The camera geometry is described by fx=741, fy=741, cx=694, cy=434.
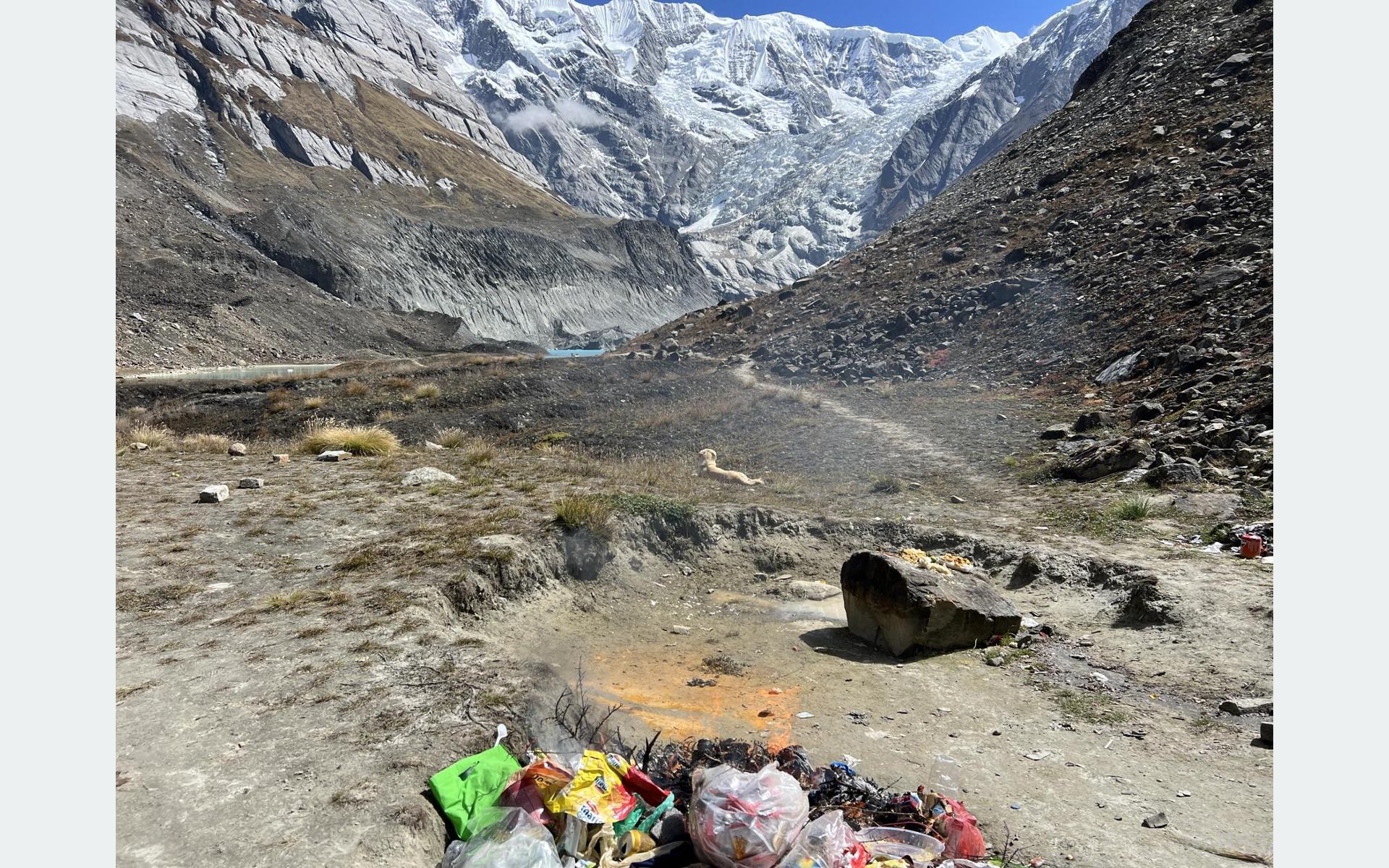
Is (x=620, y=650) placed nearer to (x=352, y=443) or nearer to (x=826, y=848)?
(x=826, y=848)

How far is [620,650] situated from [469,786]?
→ 10.6 ft

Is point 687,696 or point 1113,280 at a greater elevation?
point 1113,280

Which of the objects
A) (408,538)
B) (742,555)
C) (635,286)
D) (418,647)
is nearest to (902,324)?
(742,555)

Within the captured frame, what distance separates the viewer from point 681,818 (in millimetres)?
4281

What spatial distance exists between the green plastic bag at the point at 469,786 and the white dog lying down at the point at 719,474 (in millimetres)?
8604

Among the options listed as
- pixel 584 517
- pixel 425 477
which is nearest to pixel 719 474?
pixel 584 517

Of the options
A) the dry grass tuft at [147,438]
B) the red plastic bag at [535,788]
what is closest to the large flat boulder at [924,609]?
the red plastic bag at [535,788]

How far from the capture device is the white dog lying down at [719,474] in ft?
42.1

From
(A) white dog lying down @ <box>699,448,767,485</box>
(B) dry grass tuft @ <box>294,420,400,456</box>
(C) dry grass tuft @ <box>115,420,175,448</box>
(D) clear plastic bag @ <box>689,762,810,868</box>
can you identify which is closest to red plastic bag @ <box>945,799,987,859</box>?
(D) clear plastic bag @ <box>689,762,810,868</box>

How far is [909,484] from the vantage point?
12.5 meters

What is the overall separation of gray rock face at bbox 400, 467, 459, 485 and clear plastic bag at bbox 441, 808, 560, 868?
7833mm

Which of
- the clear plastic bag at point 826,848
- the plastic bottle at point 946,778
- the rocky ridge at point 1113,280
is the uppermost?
the rocky ridge at point 1113,280

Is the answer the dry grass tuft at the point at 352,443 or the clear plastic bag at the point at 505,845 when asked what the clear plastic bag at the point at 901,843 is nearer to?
the clear plastic bag at the point at 505,845

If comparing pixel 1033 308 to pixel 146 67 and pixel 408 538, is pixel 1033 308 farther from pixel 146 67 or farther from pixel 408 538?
Result: pixel 146 67
